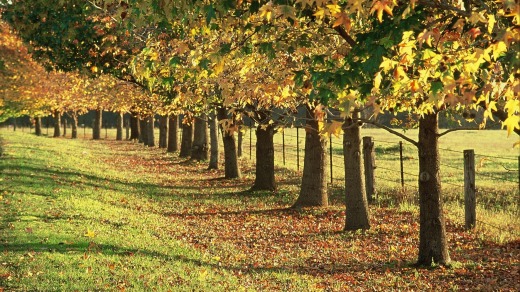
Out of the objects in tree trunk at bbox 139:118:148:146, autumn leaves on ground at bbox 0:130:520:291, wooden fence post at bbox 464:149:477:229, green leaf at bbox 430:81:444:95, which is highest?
green leaf at bbox 430:81:444:95

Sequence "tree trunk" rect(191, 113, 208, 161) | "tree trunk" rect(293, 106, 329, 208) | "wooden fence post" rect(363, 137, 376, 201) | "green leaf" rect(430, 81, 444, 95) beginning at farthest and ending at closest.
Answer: "tree trunk" rect(191, 113, 208, 161)
"wooden fence post" rect(363, 137, 376, 201)
"tree trunk" rect(293, 106, 329, 208)
"green leaf" rect(430, 81, 444, 95)

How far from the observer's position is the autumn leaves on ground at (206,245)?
11.6m

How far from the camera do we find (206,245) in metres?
15.9

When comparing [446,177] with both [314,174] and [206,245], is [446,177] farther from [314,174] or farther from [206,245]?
[206,245]

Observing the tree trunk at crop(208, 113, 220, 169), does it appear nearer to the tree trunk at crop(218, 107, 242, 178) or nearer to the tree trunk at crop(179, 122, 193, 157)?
the tree trunk at crop(218, 107, 242, 178)

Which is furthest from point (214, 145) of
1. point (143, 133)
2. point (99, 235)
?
point (143, 133)

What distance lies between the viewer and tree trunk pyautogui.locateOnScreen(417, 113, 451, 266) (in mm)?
13172

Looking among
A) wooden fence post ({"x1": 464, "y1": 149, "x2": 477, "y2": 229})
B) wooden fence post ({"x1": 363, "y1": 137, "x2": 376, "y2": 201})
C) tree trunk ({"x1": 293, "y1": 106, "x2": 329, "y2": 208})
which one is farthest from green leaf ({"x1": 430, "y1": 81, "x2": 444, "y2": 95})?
wooden fence post ({"x1": 363, "y1": 137, "x2": 376, "y2": 201})

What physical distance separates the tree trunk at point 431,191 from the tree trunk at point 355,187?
4.42 meters

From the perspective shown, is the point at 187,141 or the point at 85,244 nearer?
the point at 85,244

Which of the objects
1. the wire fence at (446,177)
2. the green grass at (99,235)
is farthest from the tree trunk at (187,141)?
the green grass at (99,235)

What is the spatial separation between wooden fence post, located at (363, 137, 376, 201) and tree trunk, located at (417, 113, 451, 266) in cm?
829

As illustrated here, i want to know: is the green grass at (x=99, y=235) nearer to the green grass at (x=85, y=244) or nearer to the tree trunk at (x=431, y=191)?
the green grass at (x=85, y=244)

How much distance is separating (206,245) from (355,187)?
14.4 ft
